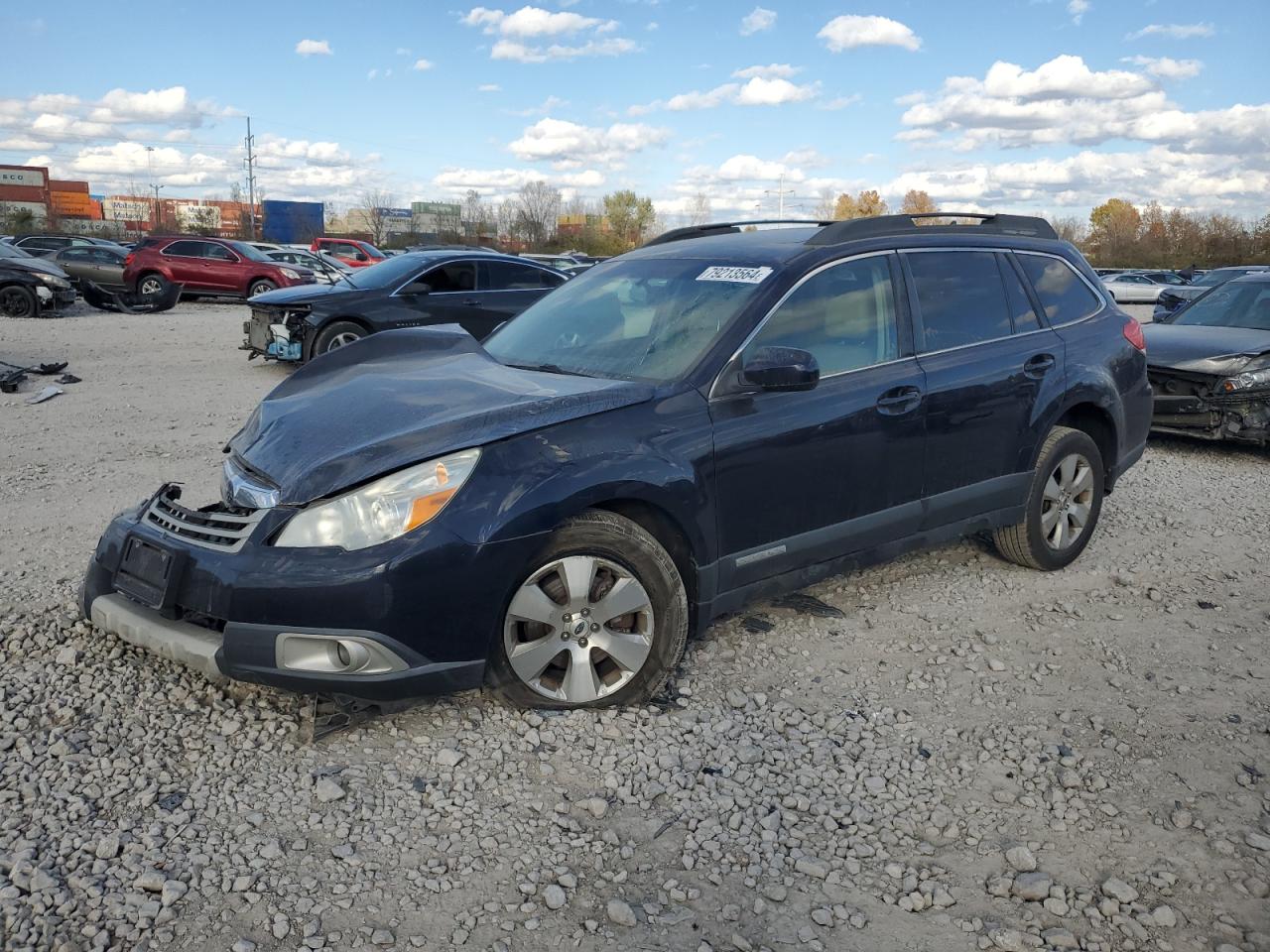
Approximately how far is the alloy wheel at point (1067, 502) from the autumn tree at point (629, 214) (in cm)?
8863

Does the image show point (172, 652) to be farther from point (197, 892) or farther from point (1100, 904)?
point (1100, 904)

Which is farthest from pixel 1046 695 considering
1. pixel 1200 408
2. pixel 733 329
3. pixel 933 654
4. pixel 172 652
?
pixel 1200 408

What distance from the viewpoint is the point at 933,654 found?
4375 mm

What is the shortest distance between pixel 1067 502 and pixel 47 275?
59.9 ft

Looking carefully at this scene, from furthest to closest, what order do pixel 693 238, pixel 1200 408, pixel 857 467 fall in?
pixel 1200 408, pixel 693 238, pixel 857 467

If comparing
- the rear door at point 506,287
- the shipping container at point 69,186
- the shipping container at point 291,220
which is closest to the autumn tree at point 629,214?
the shipping container at point 291,220

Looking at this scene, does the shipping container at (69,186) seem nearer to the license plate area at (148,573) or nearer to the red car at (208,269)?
the red car at (208,269)

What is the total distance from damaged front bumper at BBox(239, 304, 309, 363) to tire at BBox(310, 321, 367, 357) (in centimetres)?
21

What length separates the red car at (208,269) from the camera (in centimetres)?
2264

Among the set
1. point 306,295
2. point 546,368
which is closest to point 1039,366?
point 546,368

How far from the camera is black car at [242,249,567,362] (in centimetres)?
1121

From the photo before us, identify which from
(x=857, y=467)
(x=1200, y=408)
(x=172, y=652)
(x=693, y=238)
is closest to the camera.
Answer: (x=172, y=652)

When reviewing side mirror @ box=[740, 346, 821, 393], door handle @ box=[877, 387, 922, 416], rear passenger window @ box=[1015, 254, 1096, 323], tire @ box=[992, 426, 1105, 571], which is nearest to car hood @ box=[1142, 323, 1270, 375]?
rear passenger window @ box=[1015, 254, 1096, 323]

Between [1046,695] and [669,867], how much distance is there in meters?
1.94
